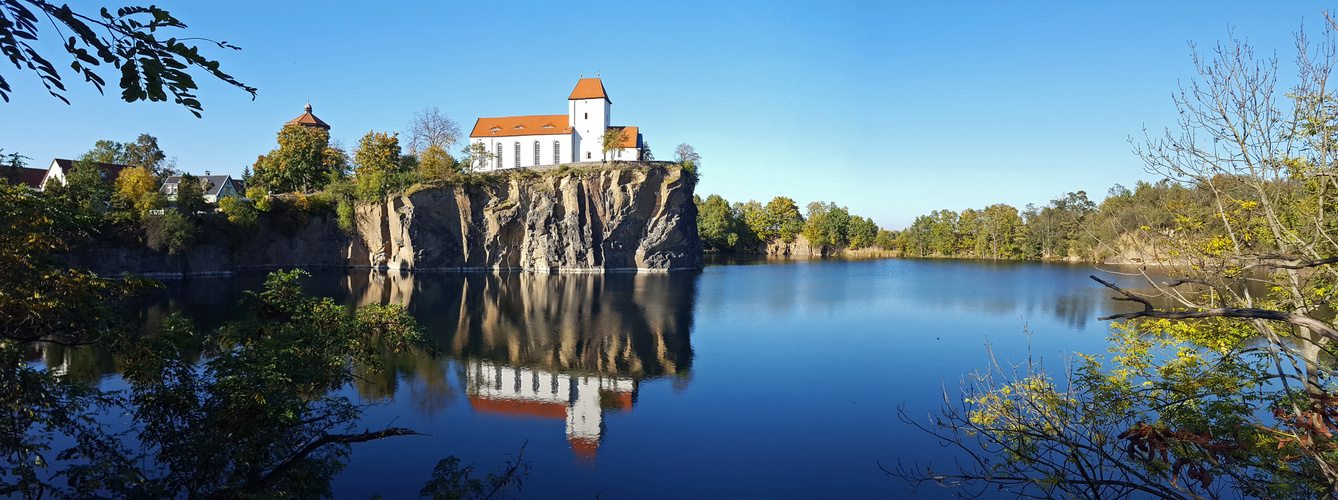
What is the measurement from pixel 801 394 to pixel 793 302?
1996 cm

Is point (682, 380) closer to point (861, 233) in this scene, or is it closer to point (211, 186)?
point (211, 186)

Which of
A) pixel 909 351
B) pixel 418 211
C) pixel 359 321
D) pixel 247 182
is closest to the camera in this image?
pixel 359 321

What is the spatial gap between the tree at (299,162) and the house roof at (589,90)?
22.0 m

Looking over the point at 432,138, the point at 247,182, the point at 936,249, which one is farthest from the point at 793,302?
the point at 936,249

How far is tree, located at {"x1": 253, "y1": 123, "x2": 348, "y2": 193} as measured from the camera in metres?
59.0

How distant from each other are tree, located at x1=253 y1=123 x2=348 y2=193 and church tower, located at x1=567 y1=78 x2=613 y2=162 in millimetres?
20938

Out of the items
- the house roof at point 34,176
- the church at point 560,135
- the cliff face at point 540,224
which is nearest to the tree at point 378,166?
the cliff face at point 540,224

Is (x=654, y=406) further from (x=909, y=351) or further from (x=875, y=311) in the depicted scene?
(x=875, y=311)

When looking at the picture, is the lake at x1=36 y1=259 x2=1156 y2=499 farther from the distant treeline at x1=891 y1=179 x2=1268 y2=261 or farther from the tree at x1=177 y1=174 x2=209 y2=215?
the distant treeline at x1=891 y1=179 x2=1268 y2=261

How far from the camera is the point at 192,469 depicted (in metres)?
9.09

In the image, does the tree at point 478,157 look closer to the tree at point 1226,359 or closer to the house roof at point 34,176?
the house roof at point 34,176

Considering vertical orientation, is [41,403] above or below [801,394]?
above

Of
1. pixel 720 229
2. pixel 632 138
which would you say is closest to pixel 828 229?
pixel 720 229

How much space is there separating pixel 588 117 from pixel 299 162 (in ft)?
80.2
